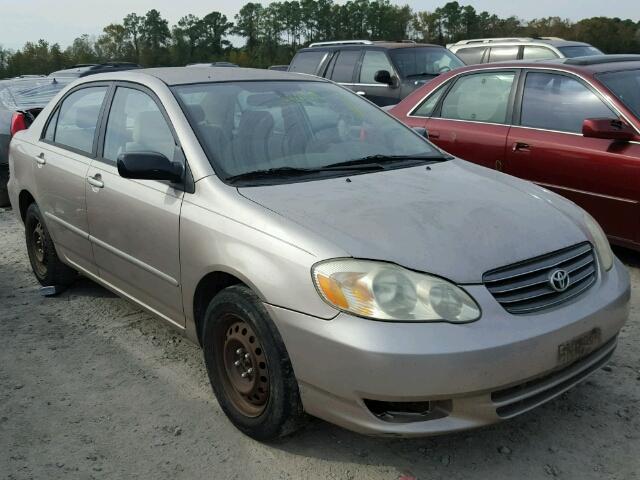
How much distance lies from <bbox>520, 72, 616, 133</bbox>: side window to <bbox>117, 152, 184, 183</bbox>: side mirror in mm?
3216

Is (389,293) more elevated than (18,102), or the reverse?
(18,102)

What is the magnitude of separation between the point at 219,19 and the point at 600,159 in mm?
62355

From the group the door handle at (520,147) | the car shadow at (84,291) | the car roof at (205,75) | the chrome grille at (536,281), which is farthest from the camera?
the door handle at (520,147)

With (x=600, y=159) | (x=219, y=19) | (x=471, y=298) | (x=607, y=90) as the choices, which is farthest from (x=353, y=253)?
(x=219, y=19)

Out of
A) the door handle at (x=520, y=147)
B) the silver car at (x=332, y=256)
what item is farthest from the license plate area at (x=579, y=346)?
the door handle at (x=520, y=147)

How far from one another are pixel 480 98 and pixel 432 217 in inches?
131

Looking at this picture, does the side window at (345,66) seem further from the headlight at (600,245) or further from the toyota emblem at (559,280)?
the toyota emblem at (559,280)

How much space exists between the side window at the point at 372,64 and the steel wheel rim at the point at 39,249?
7089mm

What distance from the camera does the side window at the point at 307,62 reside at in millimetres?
12016

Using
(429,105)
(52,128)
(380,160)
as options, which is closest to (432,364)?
(380,160)

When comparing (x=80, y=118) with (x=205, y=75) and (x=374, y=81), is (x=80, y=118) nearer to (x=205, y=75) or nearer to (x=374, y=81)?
(x=205, y=75)

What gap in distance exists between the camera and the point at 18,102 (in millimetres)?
8586

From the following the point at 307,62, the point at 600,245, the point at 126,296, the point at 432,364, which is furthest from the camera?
the point at 307,62

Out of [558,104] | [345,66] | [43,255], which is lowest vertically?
[43,255]
